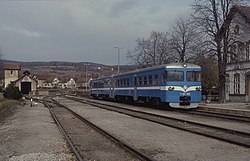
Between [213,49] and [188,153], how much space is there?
1076 inches

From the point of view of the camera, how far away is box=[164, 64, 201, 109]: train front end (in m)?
23.8

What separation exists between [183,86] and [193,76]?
3.77ft

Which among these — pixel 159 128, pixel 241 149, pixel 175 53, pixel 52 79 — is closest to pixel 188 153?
pixel 241 149

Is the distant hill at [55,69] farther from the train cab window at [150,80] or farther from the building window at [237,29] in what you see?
the train cab window at [150,80]

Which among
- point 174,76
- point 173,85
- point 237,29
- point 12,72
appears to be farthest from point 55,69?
point 173,85

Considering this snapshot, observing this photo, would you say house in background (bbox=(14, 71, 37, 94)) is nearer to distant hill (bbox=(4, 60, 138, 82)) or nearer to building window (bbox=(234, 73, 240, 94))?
building window (bbox=(234, 73, 240, 94))

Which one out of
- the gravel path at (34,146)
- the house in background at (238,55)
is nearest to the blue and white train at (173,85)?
the gravel path at (34,146)

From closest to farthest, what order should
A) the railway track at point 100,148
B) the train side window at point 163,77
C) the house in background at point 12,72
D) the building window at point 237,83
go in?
the railway track at point 100,148, the train side window at point 163,77, the building window at point 237,83, the house in background at point 12,72

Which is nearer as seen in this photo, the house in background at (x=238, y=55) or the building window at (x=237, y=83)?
the house in background at (x=238, y=55)

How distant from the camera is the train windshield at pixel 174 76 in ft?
78.1

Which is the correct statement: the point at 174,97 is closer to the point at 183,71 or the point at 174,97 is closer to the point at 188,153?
the point at 183,71

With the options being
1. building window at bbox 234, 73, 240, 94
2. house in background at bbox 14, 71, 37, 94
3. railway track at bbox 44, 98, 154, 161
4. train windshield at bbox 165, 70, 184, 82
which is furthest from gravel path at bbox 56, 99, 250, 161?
house in background at bbox 14, 71, 37, 94

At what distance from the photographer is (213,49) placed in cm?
3531

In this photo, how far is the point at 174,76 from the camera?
2397cm
